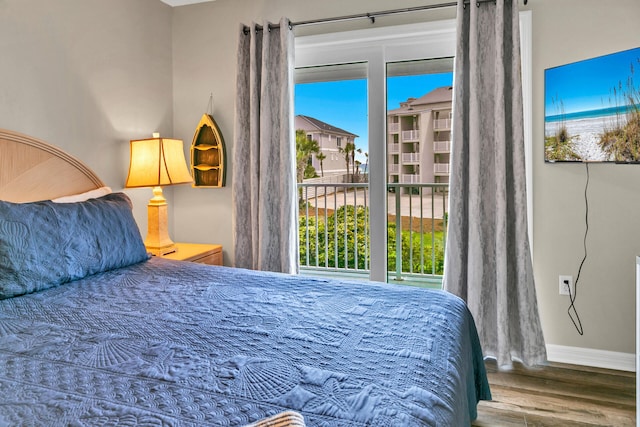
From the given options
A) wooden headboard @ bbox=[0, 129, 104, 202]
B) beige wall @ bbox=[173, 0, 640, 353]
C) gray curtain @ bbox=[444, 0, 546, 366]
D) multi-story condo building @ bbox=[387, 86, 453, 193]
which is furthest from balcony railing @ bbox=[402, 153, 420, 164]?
wooden headboard @ bbox=[0, 129, 104, 202]

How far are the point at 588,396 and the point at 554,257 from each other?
32.1 inches

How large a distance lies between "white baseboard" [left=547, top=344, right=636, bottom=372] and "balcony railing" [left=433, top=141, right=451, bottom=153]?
142cm

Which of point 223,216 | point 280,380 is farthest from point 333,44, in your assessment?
point 280,380

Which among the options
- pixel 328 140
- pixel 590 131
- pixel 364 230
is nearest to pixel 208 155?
pixel 328 140

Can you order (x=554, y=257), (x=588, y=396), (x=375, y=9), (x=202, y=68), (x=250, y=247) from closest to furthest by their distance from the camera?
(x=588, y=396), (x=554, y=257), (x=375, y=9), (x=250, y=247), (x=202, y=68)

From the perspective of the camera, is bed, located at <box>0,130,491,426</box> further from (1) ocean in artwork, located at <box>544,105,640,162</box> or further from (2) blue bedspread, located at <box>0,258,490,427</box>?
(1) ocean in artwork, located at <box>544,105,640,162</box>

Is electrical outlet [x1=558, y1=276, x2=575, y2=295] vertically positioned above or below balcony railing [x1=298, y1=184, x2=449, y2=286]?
below

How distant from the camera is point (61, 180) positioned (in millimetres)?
2539

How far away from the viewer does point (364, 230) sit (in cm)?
352

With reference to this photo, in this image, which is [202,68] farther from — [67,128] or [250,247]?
[250,247]

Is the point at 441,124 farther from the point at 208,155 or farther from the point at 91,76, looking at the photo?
the point at 91,76

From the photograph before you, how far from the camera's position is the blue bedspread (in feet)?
3.15

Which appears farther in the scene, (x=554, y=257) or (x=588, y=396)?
(x=554, y=257)

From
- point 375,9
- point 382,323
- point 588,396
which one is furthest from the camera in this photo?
point 375,9
